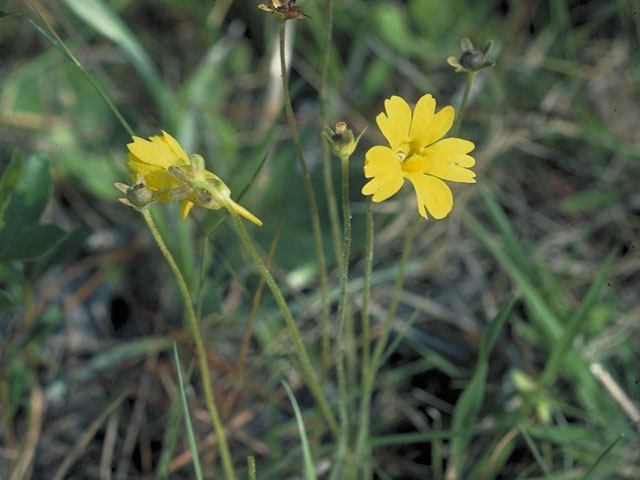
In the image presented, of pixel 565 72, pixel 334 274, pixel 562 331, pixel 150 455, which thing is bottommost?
pixel 150 455

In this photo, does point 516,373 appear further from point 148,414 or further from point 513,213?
point 148,414

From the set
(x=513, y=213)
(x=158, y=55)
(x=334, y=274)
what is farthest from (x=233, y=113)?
(x=513, y=213)

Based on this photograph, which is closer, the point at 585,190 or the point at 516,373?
the point at 516,373

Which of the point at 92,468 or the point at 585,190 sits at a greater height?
the point at 585,190

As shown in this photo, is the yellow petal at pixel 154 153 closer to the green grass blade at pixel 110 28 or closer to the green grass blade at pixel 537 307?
the green grass blade at pixel 110 28

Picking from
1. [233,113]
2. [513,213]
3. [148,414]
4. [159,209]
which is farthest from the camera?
[233,113]

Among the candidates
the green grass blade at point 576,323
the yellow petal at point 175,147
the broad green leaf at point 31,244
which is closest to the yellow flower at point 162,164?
the yellow petal at point 175,147

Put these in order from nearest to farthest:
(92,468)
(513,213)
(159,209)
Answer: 1. (92,468)
2. (159,209)
3. (513,213)
